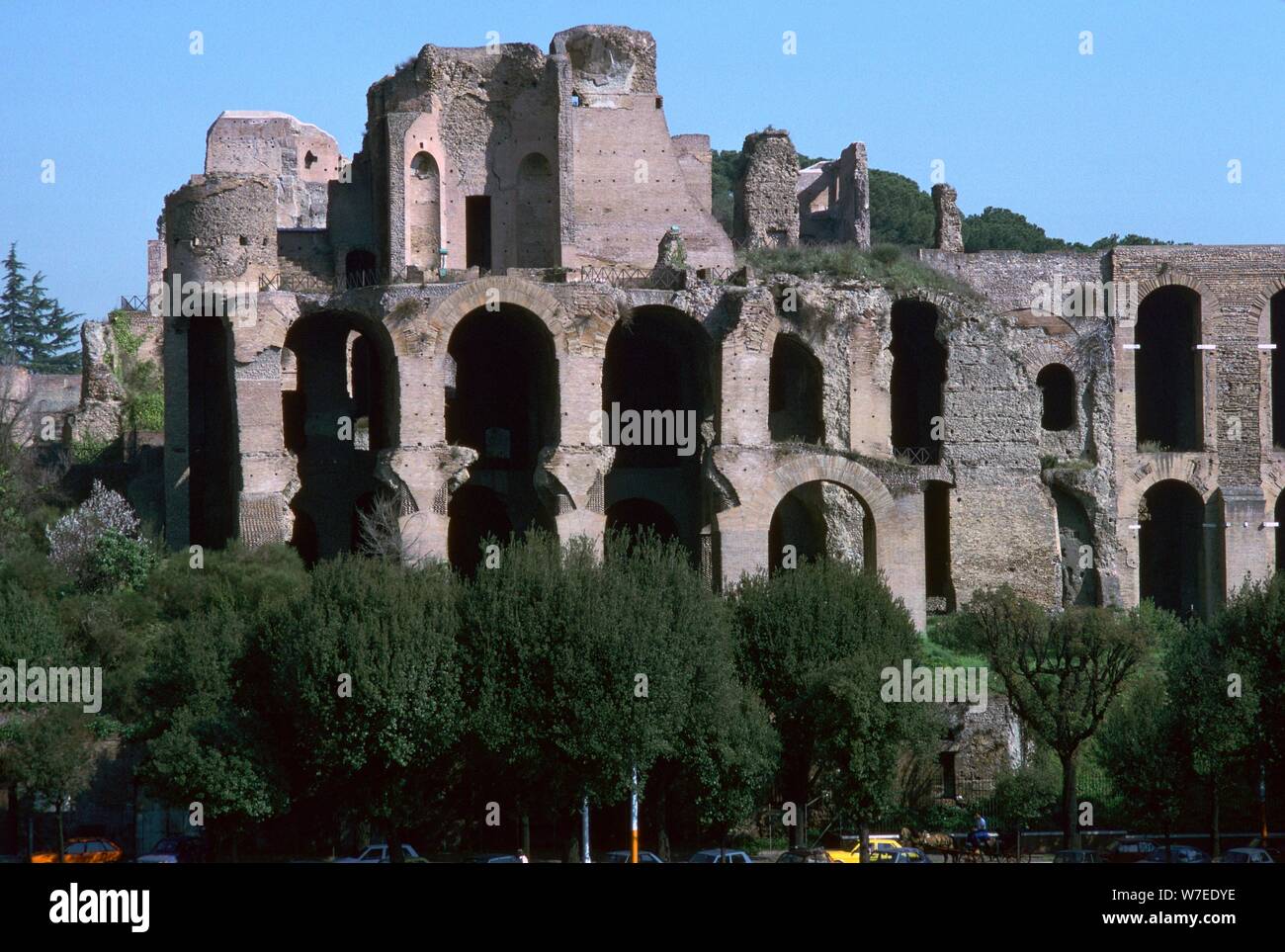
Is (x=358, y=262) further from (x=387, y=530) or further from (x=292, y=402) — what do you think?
(x=387, y=530)

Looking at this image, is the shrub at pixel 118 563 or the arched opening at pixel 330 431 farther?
the arched opening at pixel 330 431

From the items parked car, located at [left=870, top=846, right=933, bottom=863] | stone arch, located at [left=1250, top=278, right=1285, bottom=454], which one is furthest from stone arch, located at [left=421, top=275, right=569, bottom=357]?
stone arch, located at [left=1250, top=278, right=1285, bottom=454]

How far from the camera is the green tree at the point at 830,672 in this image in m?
30.9

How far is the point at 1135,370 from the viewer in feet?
152

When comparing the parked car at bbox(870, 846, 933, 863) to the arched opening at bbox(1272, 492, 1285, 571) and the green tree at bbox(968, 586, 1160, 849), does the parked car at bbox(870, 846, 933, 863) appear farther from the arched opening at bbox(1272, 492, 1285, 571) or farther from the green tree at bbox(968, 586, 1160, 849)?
the arched opening at bbox(1272, 492, 1285, 571)

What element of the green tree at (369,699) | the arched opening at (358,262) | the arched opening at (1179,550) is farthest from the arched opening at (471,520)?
the arched opening at (1179,550)

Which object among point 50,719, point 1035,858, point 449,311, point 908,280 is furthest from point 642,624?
point 908,280

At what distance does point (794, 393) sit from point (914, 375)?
3.72 meters

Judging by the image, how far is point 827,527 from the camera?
39719mm

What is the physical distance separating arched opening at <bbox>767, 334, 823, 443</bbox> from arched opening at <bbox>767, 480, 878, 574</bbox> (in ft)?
3.21

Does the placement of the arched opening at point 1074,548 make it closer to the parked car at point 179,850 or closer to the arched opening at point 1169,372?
the arched opening at point 1169,372

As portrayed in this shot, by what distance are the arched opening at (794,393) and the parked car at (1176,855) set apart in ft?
39.7

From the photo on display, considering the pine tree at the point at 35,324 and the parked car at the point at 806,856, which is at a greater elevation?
the pine tree at the point at 35,324
